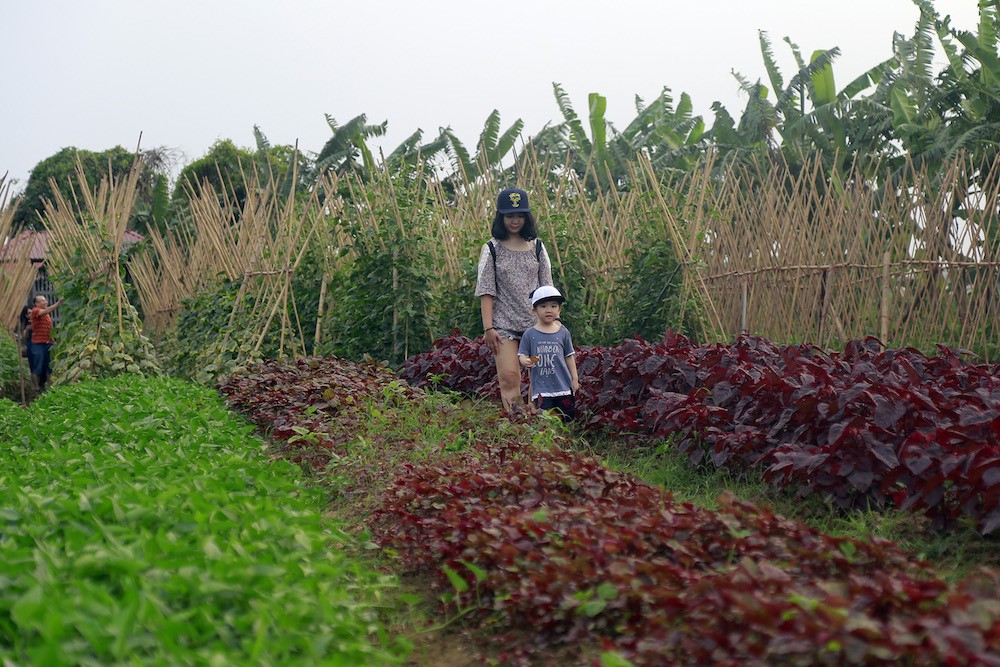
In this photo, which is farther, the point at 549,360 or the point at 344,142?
the point at 344,142

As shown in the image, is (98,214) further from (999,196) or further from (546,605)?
(546,605)

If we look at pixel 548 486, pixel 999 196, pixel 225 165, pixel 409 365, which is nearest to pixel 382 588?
pixel 548 486

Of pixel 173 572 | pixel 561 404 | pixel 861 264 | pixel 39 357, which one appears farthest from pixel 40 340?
pixel 173 572

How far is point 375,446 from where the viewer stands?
564 centimetres

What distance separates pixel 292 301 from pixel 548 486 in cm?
676

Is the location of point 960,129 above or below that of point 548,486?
above

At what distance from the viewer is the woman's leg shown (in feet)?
21.4

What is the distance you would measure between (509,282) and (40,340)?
9.32 m

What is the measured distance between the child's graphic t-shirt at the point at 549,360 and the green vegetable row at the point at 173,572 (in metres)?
1.99

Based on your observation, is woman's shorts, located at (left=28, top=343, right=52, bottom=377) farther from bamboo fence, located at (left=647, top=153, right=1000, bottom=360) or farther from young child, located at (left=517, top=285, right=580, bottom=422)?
young child, located at (left=517, top=285, right=580, bottom=422)

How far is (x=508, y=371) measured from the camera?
Answer: 6551 mm

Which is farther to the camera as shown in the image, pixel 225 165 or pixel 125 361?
pixel 225 165

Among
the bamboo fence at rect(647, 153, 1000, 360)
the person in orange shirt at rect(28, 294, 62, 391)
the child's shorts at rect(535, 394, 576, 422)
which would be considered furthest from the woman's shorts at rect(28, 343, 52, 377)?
the child's shorts at rect(535, 394, 576, 422)

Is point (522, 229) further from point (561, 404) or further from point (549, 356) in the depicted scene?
point (561, 404)
